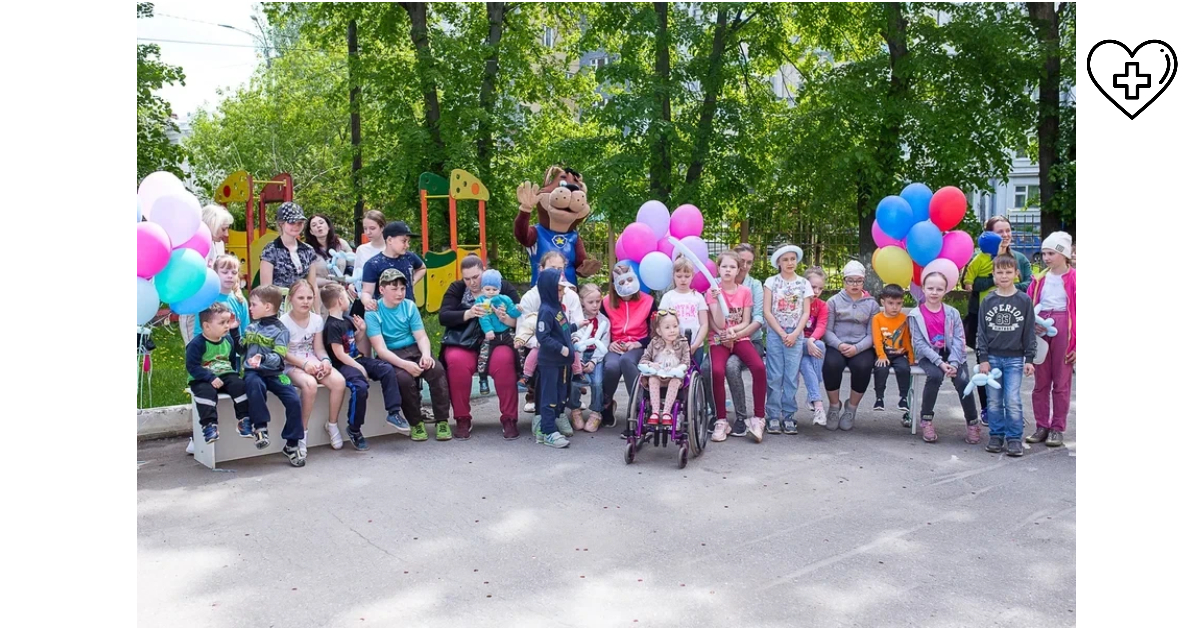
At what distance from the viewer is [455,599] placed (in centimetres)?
446

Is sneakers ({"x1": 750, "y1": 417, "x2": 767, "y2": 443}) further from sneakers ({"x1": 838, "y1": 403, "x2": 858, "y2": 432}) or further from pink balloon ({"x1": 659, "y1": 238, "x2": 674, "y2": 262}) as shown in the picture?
pink balloon ({"x1": 659, "y1": 238, "x2": 674, "y2": 262})

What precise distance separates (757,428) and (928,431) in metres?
1.33

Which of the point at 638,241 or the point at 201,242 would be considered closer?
the point at 201,242

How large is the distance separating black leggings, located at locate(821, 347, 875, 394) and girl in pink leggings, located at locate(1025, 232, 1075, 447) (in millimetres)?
1237

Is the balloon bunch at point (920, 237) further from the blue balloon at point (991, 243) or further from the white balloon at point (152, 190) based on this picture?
the white balloon at point (152, 190)

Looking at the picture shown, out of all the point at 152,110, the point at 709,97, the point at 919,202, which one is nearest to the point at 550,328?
the point at 919,202

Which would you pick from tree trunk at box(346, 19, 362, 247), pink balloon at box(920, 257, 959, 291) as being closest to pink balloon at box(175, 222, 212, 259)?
pink balloon at box(920, 257, 959, 291)

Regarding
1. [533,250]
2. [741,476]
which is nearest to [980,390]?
[741,476]

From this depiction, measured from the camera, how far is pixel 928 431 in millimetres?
7609

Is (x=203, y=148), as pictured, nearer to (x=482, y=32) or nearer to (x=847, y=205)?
(x=482, y=32)

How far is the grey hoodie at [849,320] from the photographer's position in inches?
313

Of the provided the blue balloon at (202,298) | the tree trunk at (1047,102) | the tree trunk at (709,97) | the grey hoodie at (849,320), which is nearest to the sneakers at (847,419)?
the grey hoodie at (849,320)

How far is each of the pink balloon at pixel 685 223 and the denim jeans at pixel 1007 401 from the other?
2761 millimetres
